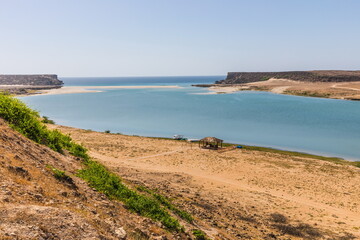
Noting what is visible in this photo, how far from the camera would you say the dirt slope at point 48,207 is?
6355mm

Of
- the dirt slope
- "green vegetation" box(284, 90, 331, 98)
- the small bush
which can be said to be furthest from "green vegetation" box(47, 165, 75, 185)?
"green vegetation" box(284, 90, 331, 98)

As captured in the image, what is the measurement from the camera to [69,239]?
6.45 meters

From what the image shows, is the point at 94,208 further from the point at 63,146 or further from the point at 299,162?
the point at 299,162

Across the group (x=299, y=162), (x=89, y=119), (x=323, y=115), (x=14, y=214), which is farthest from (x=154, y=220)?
(x=323, y=115)

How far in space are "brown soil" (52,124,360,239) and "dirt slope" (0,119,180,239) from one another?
4.39 metres

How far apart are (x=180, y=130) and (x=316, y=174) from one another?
34715 mm

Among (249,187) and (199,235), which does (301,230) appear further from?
(249,187)

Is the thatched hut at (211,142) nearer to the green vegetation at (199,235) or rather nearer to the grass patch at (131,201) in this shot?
the grass patch at (131,201)

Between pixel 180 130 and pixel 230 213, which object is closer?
pixel 230 213

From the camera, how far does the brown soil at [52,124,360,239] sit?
49.9 ft

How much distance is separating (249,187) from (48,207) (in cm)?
1950

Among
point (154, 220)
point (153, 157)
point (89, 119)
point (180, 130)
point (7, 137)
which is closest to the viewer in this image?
point (154, 220)

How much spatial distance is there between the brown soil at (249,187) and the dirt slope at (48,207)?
4391 mm

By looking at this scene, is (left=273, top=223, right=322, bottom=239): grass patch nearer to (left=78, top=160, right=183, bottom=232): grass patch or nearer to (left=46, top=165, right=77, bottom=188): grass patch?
(left=78, top=160, right=183, bottom=232): grass patch
